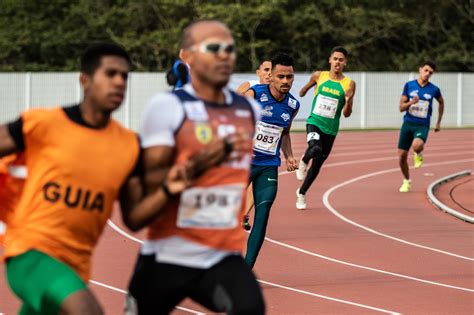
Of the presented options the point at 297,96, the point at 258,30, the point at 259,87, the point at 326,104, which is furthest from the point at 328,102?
the point at 258,30

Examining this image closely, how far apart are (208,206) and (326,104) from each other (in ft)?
39.0

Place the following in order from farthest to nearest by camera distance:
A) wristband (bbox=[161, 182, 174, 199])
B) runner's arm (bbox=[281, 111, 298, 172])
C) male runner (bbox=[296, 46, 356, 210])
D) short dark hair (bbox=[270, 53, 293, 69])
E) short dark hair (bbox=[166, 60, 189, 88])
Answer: male runner (bbox=[296, 46, 356, 210])
runner's arm (bbox=[281, 111, 298, 172])
short dark hair (bbox=[270, 53, 293, 69])
short dark hair (bbox=[166, 60, 189, 88])
wristband (bbox=[161, 182, 174, 199])

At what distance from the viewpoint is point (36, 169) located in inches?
220

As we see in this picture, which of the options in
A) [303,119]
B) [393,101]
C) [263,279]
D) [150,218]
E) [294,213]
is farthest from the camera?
[393,101]

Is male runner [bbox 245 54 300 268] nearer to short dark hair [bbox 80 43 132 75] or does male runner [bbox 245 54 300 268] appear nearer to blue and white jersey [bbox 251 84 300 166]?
blue and white jersey [bbox 251 84 300 166]

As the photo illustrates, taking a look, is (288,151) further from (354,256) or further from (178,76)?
(178,76)

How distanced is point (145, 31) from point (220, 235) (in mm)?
43902

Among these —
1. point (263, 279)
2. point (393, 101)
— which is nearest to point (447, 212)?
point (263, 279)

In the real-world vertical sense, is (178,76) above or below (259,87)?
below

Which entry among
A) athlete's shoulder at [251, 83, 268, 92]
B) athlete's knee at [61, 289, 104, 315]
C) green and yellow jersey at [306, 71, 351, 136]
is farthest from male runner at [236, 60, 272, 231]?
athlete's knee at [61, 289, 104, 315]

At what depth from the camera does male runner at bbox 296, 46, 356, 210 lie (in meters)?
16.9

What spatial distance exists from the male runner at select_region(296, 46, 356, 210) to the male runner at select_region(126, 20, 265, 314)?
11.1 m

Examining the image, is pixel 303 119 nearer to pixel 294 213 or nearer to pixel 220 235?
pixel 294 213

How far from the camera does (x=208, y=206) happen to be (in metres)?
5.45
